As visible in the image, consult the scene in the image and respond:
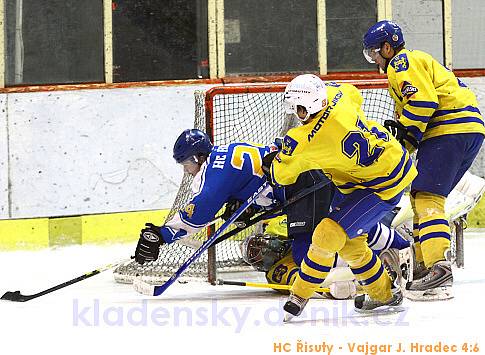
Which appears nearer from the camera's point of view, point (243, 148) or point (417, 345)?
point (417, 345)

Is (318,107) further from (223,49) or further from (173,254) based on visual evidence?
(223,49)

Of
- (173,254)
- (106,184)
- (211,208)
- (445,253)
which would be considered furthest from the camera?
(106,184)

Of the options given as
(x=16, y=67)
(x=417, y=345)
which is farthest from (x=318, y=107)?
(x=16, y=67)

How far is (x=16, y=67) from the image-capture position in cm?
644

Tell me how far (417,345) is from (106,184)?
12.9ft

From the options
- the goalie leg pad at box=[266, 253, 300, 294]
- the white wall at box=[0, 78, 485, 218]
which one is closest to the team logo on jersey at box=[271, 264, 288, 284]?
the goalie leg pad at box=[266, 253, 300, 294]

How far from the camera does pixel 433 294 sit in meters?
3.70

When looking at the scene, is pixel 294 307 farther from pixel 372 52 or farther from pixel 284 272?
pixel 372 52

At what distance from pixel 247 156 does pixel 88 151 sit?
2.49 m

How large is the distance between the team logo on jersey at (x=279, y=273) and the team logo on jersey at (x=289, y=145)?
3.41 ft

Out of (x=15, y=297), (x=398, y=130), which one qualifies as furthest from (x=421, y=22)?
(x=15, y=297)

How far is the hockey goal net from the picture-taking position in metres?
4.67

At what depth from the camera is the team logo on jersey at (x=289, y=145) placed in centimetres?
323

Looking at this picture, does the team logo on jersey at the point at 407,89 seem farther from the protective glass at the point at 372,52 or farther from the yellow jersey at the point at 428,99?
the protective glass at the point at 372,52
